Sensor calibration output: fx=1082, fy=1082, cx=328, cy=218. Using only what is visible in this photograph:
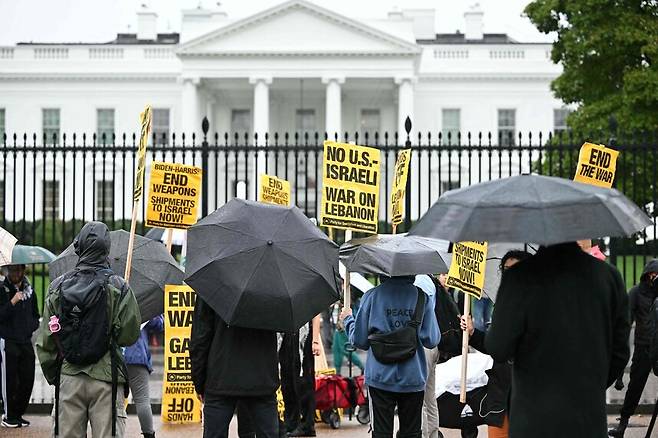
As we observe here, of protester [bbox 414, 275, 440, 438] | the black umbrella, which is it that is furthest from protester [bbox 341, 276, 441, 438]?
protester [bbox 414, 275, 440, 438]

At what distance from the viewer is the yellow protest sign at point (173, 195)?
8445 mm

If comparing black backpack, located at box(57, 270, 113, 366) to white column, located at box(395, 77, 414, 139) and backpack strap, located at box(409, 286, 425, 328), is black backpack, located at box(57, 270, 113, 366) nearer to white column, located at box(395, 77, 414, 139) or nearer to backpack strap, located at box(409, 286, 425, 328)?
backpack strap, located at box(409, 286, 425, 328)

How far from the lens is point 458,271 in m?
7.00

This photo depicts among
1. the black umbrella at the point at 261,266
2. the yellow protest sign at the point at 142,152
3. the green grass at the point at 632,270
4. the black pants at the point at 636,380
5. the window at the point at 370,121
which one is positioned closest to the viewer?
the black umbrella at the point at 261,266

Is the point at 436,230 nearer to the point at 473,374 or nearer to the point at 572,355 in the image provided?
the point at 572,355

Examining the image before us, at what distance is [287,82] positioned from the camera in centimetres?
5128

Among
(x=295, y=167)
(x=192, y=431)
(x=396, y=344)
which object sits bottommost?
(x=192, y=431)

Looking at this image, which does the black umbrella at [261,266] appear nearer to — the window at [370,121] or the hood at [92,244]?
→ the hood at [92,244]

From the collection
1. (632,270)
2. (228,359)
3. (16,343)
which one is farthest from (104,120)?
(228,359)

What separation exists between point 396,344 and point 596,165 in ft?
11.0

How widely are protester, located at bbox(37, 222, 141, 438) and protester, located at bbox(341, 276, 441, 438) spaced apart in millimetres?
1445

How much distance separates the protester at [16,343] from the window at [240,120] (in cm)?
4269

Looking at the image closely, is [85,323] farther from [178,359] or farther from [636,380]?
[636,380]

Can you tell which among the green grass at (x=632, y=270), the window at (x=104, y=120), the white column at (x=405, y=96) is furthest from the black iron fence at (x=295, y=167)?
the white column at (x=405, y=96)
